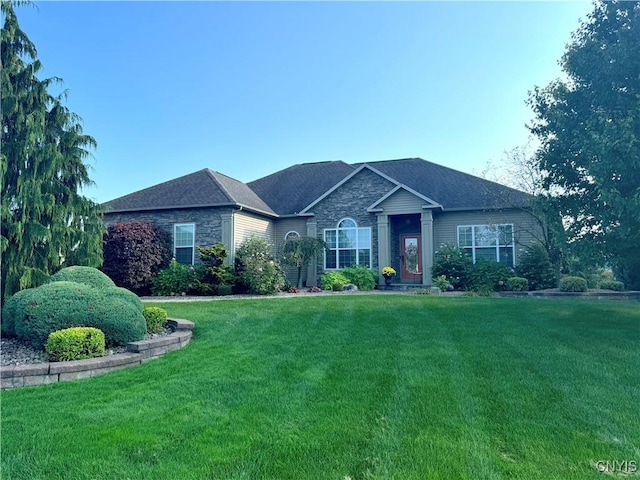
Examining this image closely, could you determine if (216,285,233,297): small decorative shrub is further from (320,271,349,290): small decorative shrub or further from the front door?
the front door

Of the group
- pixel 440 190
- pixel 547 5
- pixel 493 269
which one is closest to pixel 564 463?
pixel 547 5

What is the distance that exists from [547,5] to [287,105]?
9462mm

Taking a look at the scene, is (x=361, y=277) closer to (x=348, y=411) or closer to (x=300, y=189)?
(x=300, y=189)

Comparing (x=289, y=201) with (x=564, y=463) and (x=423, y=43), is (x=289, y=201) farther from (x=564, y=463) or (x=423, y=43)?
(x=564, y=463)

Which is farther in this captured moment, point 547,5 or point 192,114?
point 192,114

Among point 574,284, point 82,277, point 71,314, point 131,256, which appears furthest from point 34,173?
point 574,284

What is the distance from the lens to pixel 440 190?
1908 cm

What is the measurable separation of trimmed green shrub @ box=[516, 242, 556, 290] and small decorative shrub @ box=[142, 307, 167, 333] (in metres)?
13.8

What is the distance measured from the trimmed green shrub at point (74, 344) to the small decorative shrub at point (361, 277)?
12.2 metres

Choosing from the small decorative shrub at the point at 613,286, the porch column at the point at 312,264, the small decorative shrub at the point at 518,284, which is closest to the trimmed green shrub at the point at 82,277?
the porch column at the point at 312,264

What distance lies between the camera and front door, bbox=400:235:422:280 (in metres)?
18.8

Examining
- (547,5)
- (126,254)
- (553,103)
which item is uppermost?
(547,5)

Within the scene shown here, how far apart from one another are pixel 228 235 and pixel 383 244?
22.2ft

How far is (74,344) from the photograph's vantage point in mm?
5434
